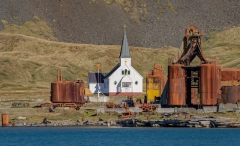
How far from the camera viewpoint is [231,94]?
10769 centimetres

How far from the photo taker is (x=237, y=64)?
182 meters

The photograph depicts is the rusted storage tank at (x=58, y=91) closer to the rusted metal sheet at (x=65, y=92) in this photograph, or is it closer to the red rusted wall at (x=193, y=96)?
the rusted metal sheet at (x=65, y=92)

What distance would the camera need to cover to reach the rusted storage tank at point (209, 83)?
109 meters

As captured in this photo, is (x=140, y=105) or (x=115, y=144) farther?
(x=140, y=105)

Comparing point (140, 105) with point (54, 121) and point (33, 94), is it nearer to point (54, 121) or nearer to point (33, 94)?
point (54, 121)

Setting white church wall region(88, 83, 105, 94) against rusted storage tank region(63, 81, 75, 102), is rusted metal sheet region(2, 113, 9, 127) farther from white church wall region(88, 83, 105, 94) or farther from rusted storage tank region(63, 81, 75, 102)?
white church wall region(88, 83, 105, 94)

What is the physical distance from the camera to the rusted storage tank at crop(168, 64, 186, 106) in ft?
362

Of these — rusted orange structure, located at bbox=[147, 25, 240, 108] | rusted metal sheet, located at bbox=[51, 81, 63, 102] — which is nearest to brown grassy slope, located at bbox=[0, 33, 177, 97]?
rusted metal sheet, located at bbox=[51, 81, 63, 102]

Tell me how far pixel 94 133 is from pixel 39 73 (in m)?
75.4

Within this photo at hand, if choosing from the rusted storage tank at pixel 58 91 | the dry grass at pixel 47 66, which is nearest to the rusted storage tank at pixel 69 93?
the rusted storage tank at pixel 58 91

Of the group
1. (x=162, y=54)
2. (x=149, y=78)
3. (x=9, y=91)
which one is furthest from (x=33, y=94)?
(x=162, y=54)

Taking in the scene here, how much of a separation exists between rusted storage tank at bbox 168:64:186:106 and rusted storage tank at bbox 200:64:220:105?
2.45 m

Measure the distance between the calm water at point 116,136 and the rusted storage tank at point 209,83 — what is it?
1179 cm

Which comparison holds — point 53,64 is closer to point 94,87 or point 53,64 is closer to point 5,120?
point 94,87
